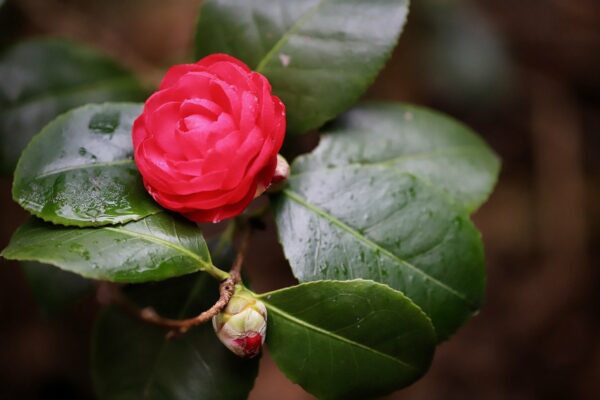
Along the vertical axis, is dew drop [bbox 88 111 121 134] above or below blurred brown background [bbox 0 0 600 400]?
above

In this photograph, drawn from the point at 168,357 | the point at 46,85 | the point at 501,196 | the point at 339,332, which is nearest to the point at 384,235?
the point at 339,332

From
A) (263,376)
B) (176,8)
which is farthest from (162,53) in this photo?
(263,376)

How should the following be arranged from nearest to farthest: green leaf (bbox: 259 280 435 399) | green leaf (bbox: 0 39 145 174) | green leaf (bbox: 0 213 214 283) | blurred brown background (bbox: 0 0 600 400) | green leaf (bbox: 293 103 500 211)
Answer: green leaf (bbox: 0 213 214 283) < green leaf (bbox: 259 280 435 399) < green leaf (bbox: 293 103 500 211) < green leaf (bbox: 0 39 145 174) < blurred brown background (bbox: 0 0 600 400)

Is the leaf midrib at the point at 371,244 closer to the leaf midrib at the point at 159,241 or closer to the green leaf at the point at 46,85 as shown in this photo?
the leaf midrib at the point at 159,241

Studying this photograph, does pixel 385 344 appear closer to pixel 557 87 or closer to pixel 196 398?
pixel 196 398

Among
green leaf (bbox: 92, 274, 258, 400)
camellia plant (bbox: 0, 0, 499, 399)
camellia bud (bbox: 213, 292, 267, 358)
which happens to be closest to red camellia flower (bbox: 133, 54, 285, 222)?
camellia plant (bbox: 0, 0, 499, 399)

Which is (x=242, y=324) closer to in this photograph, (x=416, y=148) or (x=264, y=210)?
(x=264, y=210)

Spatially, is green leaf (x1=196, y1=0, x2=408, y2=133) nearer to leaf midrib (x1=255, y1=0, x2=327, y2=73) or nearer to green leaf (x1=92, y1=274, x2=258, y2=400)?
leaf midrib (x1=255, y1=0, x2=327, y2=73)
